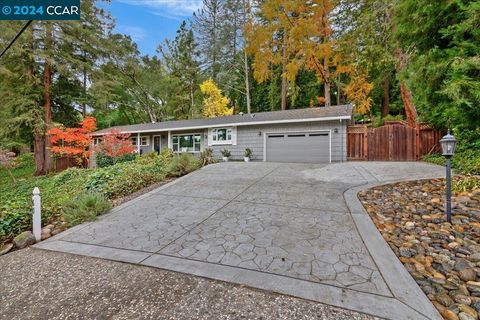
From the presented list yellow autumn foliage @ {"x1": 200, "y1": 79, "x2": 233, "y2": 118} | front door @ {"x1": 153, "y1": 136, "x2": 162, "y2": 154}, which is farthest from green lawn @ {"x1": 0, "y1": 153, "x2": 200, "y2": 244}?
yellow autumn foliage @ {"x1": 200, "y1": 79, "x2": 233, "y2": 118}

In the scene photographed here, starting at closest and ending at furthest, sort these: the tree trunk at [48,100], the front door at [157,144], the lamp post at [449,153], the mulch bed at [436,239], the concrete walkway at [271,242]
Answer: the mulch bed at [436,239]
the concrete walkway at [271,242]
the lamp post at [449,153]
the tree trunk at [48,100]
the front door at [157,144]

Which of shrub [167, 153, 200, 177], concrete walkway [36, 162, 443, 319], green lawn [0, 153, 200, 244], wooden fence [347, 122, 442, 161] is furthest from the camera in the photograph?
wooden fence [347, 122, 442, 161]

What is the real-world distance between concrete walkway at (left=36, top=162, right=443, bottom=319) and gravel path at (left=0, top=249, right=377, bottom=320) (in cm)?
15

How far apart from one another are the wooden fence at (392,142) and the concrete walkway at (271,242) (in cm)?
467

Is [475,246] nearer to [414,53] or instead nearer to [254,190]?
[254,190]

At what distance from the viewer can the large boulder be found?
3973 millimetres

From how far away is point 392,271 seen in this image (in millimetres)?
2662

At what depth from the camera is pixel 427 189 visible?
5309 millimetres

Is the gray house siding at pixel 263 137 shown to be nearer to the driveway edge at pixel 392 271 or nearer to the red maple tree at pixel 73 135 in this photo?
the red maple tree at pixel 73 135

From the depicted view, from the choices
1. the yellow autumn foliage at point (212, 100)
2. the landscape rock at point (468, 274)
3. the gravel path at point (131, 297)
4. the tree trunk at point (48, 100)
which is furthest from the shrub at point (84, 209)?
the yellow autumn foliage at point (212, 100)

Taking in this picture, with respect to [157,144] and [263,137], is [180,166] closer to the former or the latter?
[263,137]

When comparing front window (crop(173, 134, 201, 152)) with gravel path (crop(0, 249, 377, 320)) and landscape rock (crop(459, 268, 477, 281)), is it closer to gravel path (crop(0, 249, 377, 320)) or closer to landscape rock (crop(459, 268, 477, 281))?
gravel path (crop(0, 249, 377, 320))

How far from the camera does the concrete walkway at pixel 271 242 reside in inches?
95.0

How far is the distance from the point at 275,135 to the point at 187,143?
251 inches
